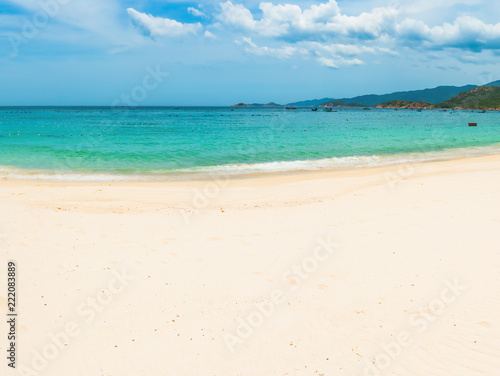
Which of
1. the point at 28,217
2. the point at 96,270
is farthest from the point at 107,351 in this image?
the point at 28,217

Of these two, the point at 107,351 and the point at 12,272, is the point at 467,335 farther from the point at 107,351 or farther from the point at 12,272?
the point at 12,272

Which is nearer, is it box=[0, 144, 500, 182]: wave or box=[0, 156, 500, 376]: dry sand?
box=[0, 156, 500, 376]: dry sand

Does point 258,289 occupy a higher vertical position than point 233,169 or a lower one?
lower

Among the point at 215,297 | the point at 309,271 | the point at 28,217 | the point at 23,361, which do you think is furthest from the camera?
the point at 28,217

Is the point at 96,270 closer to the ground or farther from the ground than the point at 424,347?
farther from the ground

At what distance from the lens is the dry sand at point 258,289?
464cm

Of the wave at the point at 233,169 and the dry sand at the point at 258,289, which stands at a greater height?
the wave at the point at 233,169

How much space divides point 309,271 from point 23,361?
472cm

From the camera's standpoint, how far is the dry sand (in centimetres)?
464

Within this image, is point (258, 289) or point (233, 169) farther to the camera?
point (233, 169)

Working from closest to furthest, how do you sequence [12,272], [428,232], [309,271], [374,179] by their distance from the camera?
[12,272]
[309,271]
[428,232]
[374,179]

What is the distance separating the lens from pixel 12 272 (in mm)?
6469

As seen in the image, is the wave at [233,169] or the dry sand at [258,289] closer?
the dry sand at [258,289]

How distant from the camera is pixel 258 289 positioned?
625 centimetres
